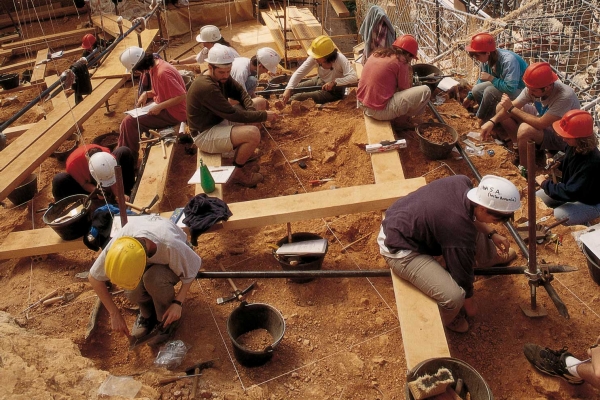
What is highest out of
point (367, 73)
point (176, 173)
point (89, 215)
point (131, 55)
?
point (131, 55)

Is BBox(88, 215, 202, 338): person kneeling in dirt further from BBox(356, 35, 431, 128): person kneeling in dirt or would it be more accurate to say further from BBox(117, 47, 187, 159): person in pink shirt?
BBox(356, 35, 431, 128): person kneeling in dirt

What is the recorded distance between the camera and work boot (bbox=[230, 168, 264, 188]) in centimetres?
577

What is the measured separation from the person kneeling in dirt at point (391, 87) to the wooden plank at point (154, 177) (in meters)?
2.53

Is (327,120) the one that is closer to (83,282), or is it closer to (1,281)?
(83,282)

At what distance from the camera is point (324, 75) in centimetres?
713

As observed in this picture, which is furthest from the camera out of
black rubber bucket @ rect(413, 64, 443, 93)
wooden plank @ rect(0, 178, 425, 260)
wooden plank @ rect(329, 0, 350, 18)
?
wooden plank @ rect(329, 0, 350, 18)

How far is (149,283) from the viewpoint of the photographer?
3.81 m

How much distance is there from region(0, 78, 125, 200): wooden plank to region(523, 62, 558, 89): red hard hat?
5.60m

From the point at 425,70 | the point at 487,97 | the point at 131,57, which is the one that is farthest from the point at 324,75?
the point at 131,57

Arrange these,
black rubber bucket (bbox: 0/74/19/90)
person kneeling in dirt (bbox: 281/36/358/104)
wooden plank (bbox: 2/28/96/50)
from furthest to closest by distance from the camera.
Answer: wooden plank (bbox: 2/28/96/50)
black rubber bucket (bbox: 0/74/19/90)
person kneeling in dirt (bbox: 281/36/358/104)

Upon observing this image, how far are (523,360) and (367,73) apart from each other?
3661 mm

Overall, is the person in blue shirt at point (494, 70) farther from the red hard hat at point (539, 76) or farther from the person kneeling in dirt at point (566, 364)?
the person kneeling in dirt at point (566, 364)

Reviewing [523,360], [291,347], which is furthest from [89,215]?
[523,360]

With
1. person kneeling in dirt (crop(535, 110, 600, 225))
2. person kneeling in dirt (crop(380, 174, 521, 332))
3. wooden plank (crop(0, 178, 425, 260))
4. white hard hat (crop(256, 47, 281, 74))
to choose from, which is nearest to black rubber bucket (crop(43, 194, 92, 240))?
wooden plank (crop(0, 178, 425, 260))
